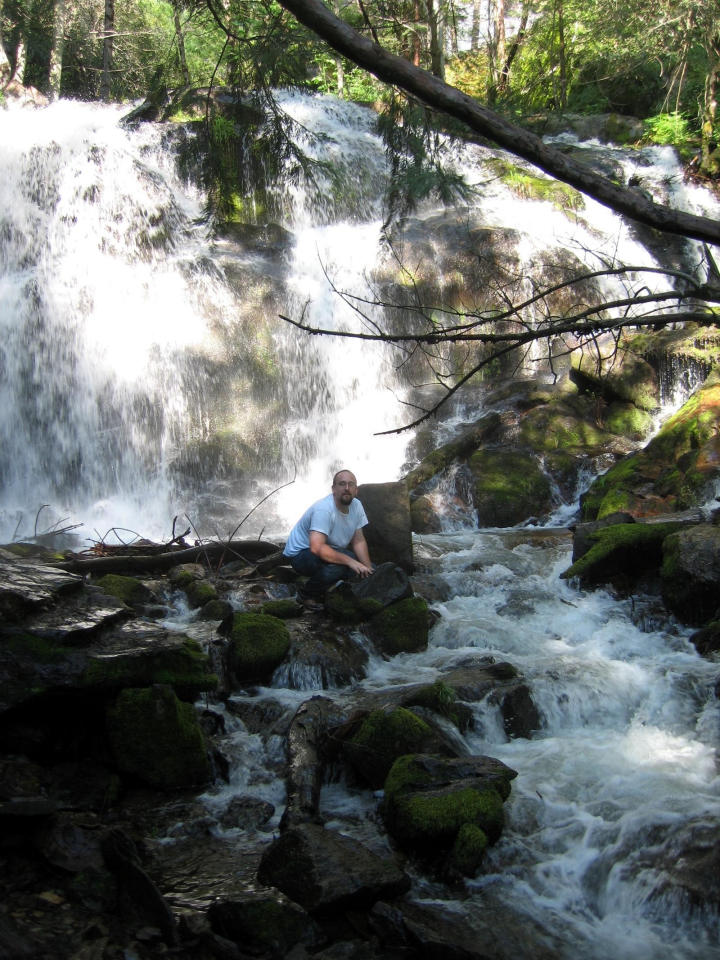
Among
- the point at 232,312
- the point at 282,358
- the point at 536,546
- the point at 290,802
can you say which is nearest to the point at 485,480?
the point at 536,546

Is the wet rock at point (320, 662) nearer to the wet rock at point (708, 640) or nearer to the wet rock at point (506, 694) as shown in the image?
the wet rock at point (506, 694)

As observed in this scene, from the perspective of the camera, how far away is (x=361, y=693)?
6.08m

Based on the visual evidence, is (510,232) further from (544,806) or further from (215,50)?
(215,50)

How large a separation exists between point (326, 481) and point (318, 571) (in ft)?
22.9

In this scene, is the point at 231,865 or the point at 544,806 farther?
the point at 544,806

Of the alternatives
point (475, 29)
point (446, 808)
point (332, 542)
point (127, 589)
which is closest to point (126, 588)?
point (127, 589)

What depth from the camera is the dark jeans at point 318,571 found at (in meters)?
7.58

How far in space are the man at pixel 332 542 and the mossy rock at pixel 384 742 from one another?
236cm

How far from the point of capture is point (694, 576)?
23.6ft

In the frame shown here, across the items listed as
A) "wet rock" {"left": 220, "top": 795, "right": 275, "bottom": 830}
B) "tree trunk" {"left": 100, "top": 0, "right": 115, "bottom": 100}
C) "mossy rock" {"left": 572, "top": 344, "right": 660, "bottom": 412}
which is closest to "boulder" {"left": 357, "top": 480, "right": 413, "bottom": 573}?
"wet rock" {"left": 220, "top": 795, "right": 275, "bottom": 830}

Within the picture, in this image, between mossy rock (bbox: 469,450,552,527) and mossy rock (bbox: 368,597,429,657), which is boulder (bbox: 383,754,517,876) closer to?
mossy rock (bbox: 368,597,429,657)

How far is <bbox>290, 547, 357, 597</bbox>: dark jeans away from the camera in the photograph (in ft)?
24.9

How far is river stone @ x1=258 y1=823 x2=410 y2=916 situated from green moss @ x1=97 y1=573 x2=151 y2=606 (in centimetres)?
422

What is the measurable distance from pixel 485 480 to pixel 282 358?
5199mm
